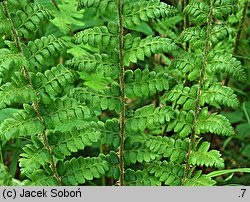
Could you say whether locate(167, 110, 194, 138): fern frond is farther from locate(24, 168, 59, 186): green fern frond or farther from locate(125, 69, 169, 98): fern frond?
locate(24, 168, 59, 186): green fern frond

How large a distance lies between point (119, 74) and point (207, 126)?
33 centimetres

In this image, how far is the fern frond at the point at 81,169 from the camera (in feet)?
5.38

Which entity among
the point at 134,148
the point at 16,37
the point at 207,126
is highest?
the point at 16,37

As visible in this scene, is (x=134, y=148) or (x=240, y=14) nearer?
(x=134, y=148)

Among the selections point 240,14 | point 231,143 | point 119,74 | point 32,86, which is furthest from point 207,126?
point 231,143

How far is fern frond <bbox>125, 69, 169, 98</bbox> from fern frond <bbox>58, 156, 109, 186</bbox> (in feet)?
0.86

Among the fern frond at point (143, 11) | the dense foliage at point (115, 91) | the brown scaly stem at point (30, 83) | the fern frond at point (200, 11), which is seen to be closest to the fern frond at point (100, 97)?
the dense foliage at point (115, 91)

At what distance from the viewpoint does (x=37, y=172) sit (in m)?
1.63

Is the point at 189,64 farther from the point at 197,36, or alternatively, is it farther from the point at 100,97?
the point at 100,97

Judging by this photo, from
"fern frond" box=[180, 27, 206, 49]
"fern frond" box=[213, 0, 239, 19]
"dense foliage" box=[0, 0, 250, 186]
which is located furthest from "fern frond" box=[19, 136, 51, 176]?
"fern frond" box=[213, 0, 239, 19]

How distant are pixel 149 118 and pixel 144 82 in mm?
125

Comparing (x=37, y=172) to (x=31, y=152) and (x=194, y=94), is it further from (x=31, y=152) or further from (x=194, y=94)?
(x=194, y=94)

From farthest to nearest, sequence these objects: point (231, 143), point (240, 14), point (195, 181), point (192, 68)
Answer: point (231, 143), point (240, 14), point (195, 181), point (192, 68)

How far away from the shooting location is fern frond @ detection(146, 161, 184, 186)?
171cm
